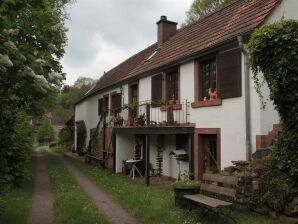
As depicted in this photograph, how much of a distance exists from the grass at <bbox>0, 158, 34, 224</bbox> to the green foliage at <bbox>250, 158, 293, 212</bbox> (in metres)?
5.13

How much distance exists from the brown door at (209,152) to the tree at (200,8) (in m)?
21.5

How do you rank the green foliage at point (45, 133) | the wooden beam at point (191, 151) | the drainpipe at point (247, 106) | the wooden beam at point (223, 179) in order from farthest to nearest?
the green foliage at point (45, 133), the wooden beam at point (191, 151), the drainpipe at point (247, 106), the wooden beam at point (223, 179)

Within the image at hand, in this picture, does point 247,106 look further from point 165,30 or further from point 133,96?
point 165,30

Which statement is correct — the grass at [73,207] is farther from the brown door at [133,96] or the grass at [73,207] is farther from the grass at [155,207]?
the brown door at [133,96]

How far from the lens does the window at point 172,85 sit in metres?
14.9

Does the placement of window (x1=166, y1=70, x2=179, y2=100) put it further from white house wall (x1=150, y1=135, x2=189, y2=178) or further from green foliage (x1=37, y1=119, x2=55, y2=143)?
green foliage (x1=37, y1=119, x2=55, y2=143)

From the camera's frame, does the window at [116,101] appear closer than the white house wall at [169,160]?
No

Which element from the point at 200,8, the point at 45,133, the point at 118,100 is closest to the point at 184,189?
the point at 118,100

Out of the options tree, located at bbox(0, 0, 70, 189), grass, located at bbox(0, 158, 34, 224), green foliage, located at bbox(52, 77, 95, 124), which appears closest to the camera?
tree, located at bbox(0, 0, 70, 189)

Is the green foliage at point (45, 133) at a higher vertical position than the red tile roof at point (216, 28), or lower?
lower

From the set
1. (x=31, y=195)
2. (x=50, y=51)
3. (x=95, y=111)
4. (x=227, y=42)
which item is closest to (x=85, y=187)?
(x=31, y=195)

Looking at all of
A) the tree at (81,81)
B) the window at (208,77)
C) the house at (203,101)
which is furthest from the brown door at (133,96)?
the tree at (81,81)

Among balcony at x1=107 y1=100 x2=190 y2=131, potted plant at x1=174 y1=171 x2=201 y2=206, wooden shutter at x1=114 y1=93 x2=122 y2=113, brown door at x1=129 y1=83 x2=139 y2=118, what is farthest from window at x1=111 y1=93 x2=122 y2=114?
potted plant at x1=174 y1=171 x2=201 y2=206

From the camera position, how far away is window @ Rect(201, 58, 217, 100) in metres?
12.6
